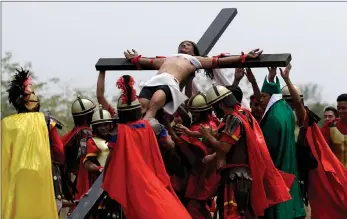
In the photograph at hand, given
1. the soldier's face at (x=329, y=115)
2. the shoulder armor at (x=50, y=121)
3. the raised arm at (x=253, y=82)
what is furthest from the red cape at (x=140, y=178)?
the soldier's face at (x=329, y=115)

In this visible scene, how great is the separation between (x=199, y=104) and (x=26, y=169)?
189 centimetres

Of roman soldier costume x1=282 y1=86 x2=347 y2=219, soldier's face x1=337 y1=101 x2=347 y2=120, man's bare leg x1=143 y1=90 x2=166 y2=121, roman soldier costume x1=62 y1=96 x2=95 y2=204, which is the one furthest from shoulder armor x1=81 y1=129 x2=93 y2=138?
soldier's face x1=337 y1=101 x2=347 y2=120

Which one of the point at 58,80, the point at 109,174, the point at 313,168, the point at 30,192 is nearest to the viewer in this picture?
the point at 109,174

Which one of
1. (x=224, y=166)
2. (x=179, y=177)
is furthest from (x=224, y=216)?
(x=179, y=177)

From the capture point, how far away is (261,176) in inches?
365

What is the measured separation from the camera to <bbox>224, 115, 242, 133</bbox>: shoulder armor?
912 centimetres

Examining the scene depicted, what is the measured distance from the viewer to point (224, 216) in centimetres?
927

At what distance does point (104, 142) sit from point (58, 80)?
87.2 feet

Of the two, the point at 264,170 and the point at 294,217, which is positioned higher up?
the point at 264,170

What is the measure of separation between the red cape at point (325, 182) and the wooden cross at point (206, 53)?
38.6 inches

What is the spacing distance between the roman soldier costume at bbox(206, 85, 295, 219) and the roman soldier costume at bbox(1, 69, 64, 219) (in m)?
1.78

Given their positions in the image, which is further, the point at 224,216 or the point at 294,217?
A: the point at 294,217

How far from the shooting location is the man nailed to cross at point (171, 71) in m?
9.80

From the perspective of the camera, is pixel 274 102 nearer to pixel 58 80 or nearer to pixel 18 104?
pixel 18 104
